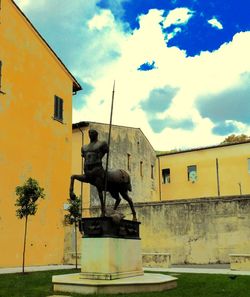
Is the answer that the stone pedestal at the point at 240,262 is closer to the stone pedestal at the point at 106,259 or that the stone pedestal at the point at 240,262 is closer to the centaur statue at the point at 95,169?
the stone pedestal at the point at 106,259

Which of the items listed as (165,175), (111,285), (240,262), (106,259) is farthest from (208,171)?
(111,285)

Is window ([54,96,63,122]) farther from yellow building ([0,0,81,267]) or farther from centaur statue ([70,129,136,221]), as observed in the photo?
centaur statue ([70,129,136,221])

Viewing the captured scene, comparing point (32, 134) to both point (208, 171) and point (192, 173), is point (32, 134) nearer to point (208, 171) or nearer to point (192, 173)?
point (208, 171)

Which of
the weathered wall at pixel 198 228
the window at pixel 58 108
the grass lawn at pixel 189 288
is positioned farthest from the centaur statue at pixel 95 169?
the window at pixel 58 108

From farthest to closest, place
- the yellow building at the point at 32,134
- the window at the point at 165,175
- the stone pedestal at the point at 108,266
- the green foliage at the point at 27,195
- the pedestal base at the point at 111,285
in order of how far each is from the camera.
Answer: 1. the window at the point at 165,175
2. the yellow building at the point at 32,134
3. the green foliage at the point at 27,195
4. the stone pedestal at the point at 108,266
5. the pedestal base at the point at 111,285

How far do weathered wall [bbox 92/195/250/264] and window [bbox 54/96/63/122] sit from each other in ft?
23.9

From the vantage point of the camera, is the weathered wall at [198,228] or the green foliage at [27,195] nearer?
the green foliage at [27,195]

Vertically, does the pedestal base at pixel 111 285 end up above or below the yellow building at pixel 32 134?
below

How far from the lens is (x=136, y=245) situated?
39.1ft

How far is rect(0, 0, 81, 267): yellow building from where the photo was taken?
21516 mm

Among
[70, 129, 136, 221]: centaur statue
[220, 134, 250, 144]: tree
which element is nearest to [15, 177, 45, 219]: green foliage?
[70, 129, 136, 221]: centaur statue

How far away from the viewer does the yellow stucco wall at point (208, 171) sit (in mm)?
39219

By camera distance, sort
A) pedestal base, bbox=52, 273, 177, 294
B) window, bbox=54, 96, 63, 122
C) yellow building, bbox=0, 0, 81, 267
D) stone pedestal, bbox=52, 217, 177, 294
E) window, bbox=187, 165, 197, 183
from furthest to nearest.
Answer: window, bbox=187, 165, 197, 183 < window, bbox=54, 96, 63, 122 < yellow building, bbox=0, 0, 81, 267 < stone pedestal, bbox=52, 217, 177, 294 < pedestal base, bbox=52, 273, 177, 294

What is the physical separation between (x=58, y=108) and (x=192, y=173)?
19973 mm
